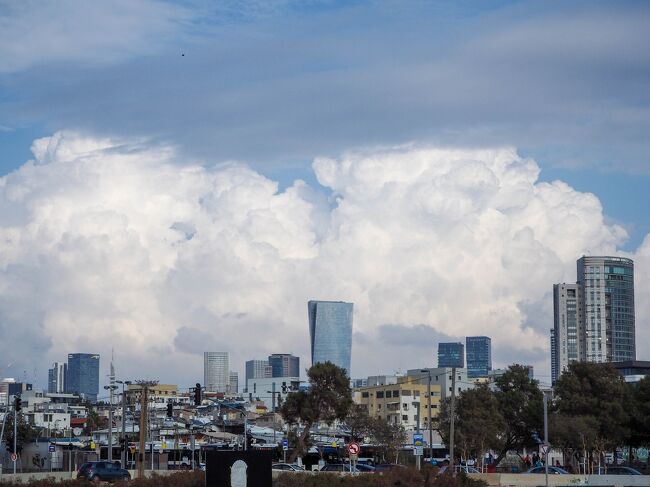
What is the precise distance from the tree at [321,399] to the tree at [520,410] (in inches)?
552

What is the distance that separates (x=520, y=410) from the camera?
94.2m

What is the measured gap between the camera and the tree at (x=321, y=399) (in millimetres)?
91500

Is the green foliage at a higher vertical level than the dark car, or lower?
higher

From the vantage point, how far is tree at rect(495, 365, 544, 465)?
92.4 meters

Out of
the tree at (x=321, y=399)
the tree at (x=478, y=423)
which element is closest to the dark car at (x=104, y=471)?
the tree at (x=321, y=399)

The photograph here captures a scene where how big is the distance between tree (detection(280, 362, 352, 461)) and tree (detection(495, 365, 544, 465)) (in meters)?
14.0

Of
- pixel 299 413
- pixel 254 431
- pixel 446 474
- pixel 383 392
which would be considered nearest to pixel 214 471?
pixel 446 474

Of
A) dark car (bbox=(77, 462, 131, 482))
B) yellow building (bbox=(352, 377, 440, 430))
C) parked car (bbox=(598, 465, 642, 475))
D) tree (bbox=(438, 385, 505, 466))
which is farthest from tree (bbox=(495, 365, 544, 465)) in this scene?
yellow building (bbox=(352, 377, 440, 430))

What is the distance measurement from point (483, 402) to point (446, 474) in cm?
4459

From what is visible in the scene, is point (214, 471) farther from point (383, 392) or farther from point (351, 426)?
point (383, 392)

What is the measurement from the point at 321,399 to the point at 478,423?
13.5 meters

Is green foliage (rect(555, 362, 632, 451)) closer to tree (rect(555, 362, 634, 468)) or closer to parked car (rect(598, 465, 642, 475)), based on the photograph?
tree (rect(555, 362, 634, 468))

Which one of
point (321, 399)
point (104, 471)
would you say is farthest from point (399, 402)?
point (104, 471)

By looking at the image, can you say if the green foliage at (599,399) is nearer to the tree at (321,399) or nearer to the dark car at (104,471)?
the tree at (321,399)
